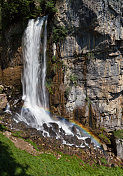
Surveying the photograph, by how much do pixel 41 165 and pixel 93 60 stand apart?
7.52 metres

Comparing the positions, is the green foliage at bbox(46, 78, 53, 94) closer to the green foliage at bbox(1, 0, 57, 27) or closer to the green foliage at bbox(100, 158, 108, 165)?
the green foliage at bbox(1, 0, 57, 27)

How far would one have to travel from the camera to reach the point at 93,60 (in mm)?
10680

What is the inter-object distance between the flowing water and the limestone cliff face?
4.27ft

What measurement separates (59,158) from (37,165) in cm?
176

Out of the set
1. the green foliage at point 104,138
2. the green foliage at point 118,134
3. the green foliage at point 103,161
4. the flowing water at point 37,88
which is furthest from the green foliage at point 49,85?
the green foliage at point 103,161

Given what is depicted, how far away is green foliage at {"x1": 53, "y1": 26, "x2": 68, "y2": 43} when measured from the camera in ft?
35.2

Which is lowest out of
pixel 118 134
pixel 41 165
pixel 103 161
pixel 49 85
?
pixel 103 161

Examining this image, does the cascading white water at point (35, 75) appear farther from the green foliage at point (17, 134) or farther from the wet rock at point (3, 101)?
the green foliage at point (17, 134)

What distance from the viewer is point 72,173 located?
695cm

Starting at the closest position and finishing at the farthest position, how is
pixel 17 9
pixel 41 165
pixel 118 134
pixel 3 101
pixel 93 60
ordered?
pixel 41 165 < pixel 118 134 < pixel 93 60 < pixel 17 9 < pixel 3 101

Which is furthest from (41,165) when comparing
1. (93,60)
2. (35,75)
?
(35,75)

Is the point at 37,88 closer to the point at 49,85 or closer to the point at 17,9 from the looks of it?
the point at 49,85

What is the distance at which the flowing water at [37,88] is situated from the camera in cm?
1092

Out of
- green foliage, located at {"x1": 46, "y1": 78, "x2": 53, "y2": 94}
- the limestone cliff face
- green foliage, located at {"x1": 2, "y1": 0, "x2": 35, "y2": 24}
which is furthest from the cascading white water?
the limestone cliff face
